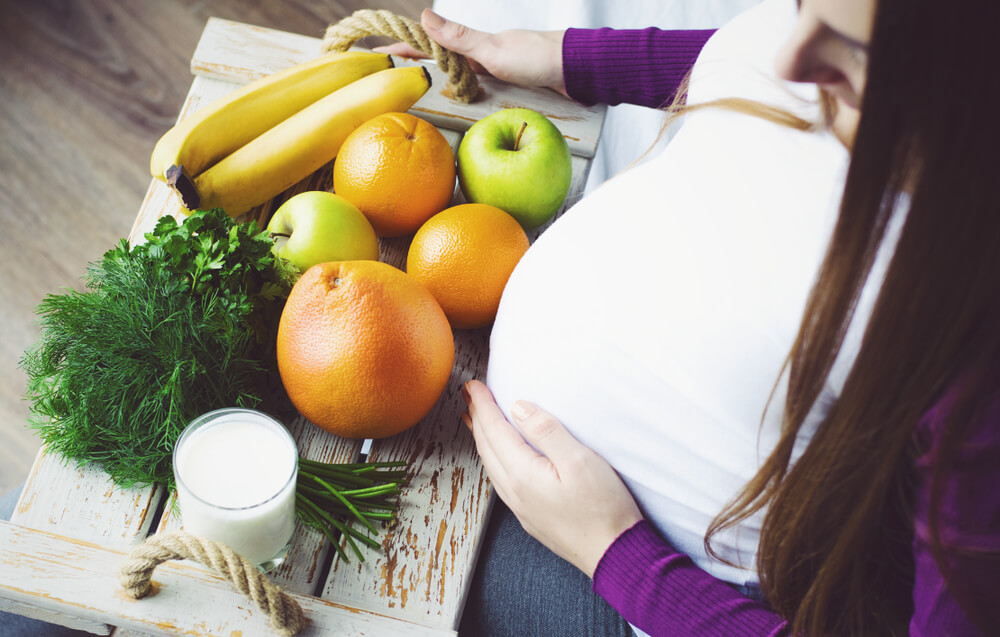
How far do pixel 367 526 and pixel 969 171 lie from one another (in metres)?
0.53

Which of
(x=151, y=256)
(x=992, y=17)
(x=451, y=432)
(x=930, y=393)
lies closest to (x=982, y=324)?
(x=930, y=393)

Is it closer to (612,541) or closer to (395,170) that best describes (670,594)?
(612,541)

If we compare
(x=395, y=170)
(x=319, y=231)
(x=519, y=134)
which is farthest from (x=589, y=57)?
(x=319, y=231)

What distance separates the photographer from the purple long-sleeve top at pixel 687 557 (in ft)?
1.35

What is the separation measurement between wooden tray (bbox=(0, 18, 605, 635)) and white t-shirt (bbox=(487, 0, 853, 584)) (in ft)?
0.38

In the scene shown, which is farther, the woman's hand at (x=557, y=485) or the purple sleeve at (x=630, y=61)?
the purple sleeve at (x=630, y=61)

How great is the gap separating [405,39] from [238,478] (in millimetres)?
554

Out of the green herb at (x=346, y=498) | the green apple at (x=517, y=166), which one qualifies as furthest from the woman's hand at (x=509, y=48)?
the green herb at (x=346, y=498)

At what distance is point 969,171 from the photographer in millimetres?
330

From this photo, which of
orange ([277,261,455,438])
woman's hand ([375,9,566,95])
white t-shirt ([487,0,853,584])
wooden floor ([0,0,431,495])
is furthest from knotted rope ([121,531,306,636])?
wooden floor ([0,0,431,495])

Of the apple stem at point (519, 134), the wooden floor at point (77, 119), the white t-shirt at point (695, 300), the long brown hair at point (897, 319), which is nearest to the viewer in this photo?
the long brown hair at point (897, 319)

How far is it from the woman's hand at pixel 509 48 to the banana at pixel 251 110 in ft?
0.27

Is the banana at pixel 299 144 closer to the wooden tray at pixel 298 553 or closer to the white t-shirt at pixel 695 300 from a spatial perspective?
the wooden tray at pixel 298 553

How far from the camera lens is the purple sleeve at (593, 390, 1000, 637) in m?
0.41
